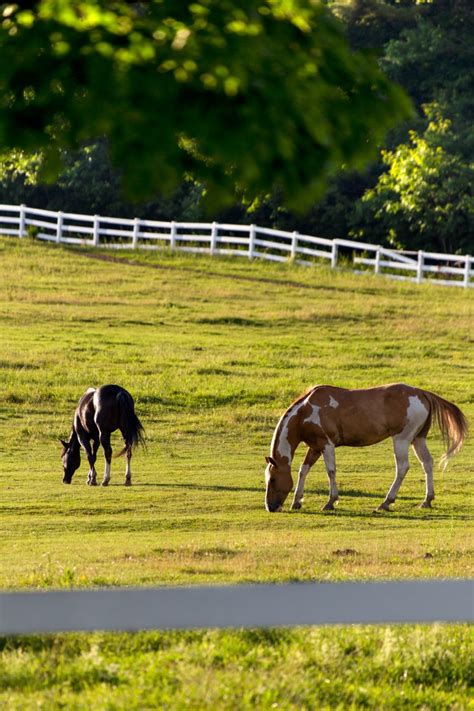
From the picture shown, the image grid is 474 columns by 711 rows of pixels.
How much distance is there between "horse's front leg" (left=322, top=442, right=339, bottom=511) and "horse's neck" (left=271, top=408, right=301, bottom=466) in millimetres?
523

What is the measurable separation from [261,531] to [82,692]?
30.3 ft

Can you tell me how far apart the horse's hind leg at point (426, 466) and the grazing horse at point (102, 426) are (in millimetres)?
4016

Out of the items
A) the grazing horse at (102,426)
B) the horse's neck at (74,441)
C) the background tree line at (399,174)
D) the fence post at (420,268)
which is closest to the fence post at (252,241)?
the background tree line at (399,174)

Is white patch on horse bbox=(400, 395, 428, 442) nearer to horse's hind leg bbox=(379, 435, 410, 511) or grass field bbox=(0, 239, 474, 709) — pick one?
horse's hind leg bbox=(379, 435, 410, 511)

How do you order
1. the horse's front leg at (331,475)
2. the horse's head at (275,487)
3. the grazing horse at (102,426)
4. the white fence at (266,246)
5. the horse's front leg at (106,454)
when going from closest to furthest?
the horse's head at (275,487) → the horse's front leg at (331,475) → the horse's front leg at (106,454) → the grazing horse at (102,426) → the white fence at (266,246)

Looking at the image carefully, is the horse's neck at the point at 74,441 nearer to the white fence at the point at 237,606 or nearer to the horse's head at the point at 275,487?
the horse's head at the point at 275,487

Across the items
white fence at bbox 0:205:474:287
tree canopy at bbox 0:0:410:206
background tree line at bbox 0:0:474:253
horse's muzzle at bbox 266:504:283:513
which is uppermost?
background tree line at bbox 0:0:474:253

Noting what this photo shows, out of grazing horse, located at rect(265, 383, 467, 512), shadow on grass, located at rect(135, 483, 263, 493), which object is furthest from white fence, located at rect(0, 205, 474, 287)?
grazing horse, located at rect(265, 383, 467, 512)

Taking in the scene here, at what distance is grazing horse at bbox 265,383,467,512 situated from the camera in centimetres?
1805

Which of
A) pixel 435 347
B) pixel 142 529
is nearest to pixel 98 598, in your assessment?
pixel 142 529

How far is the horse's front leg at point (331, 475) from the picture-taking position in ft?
58.7

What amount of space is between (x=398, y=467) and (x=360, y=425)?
0.81 m

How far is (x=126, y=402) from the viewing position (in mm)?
19953

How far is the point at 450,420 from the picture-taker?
18125 mm
